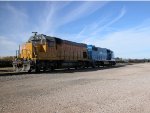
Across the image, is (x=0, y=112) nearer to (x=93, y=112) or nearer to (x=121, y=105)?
(x=93, y=112)

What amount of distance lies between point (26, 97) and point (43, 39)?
14745 mm

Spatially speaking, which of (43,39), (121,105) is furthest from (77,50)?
(121,105)

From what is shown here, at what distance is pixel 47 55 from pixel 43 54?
608 millimetres

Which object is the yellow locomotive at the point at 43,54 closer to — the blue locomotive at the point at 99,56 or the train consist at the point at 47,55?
the train consist at the point at 47,55

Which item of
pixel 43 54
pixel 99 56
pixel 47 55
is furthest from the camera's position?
pixel 99 56

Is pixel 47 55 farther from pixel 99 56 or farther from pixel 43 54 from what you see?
pixel 99 56

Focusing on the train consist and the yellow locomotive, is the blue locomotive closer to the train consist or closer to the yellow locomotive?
the train consist

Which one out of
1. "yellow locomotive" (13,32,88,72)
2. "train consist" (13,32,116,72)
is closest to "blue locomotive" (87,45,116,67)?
"train consist" (13,32,116,72)

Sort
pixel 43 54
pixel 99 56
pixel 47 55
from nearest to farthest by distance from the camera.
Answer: pixel 43 54
pixel 47 55
pixel 99 56

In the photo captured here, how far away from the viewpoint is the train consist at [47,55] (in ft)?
71.7

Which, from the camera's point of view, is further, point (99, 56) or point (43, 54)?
point (99, 56)

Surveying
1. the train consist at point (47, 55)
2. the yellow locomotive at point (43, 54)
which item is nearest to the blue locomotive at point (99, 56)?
the train consist at point (47, 55)

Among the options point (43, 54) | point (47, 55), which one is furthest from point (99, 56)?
point (43, 54)

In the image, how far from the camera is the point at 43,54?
23.0m
